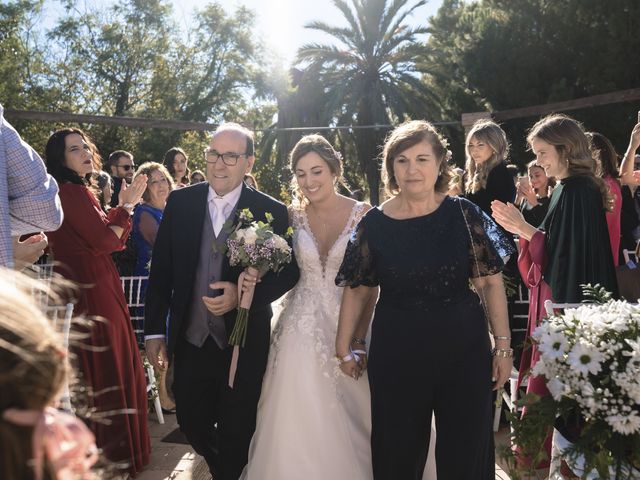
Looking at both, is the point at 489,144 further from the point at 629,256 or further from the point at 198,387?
the point at 198,387

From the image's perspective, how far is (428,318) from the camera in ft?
9.92

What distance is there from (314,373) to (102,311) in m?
1.44

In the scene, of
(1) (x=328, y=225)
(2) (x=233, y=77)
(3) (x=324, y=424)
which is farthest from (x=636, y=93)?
(2) (x=233, y=77)

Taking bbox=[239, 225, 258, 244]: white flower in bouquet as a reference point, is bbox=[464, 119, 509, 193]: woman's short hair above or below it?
above

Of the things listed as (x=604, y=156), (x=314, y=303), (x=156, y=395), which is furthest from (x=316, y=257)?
(x=604, y=156)

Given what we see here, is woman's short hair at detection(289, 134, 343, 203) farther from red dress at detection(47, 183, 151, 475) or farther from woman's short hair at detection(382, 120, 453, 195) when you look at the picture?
red dress at detection(47, 183, 151, 475)

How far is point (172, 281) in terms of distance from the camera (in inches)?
147

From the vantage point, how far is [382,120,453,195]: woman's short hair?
10.4 ft

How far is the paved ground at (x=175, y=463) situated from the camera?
14.2ft

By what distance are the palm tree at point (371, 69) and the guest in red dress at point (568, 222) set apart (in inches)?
717

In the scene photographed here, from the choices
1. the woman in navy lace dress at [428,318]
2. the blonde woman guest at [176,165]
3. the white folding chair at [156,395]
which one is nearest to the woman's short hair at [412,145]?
the woman in navy lace dress at [428,318]

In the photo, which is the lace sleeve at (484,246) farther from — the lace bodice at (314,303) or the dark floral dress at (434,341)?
the lace bodice at (314,303)

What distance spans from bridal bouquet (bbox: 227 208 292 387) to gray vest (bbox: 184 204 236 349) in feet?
0.49

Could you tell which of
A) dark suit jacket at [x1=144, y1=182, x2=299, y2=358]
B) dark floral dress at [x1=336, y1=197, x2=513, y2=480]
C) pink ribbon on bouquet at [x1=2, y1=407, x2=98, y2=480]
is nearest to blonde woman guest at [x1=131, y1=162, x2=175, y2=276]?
dark suit jacket at [x1=144, y1=182, x2=299, y2=358]
